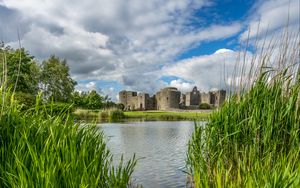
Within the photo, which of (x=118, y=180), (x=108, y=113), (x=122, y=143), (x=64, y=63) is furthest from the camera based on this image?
(x=64, y=63)

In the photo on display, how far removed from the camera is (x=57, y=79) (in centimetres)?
5003

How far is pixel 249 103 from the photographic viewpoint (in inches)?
206

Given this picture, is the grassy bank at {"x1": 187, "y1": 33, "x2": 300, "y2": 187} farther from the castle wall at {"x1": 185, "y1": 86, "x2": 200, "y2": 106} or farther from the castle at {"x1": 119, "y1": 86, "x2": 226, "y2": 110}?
the castle wall at {"x1": 185, "y1": 86, "x2": 200, "y2": 106}

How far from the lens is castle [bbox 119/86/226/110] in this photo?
75.7 metres

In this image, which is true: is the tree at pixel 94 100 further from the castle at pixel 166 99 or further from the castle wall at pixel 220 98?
the castle wall at pixel 220 98

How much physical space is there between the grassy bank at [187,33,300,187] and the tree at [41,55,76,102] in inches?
1783

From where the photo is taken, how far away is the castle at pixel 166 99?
2980 inches

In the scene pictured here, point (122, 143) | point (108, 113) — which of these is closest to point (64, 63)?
point (108, 113)

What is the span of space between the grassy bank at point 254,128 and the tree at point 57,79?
45280mm

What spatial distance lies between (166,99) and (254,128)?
7141 centimetres

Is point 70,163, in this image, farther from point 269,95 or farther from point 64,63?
point 64,63

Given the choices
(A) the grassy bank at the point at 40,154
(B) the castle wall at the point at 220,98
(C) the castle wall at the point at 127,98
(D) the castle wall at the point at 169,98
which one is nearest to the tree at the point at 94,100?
(C) the castle wall at the point at 127,98

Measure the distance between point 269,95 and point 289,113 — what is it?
443 millimetres

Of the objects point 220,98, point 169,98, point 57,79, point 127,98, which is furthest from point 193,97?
point 220,98
